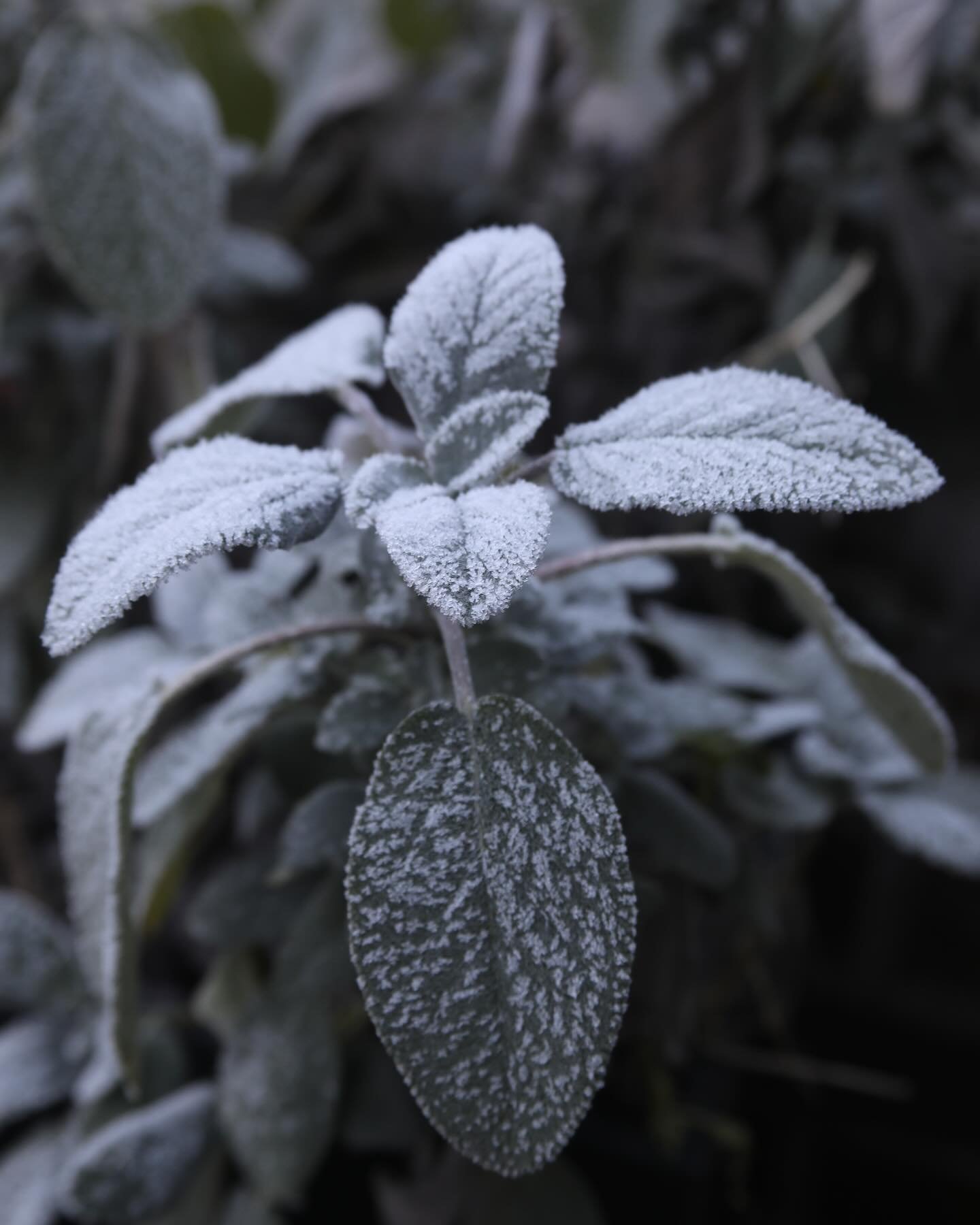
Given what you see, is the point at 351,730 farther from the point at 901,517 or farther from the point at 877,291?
the point at 901,517

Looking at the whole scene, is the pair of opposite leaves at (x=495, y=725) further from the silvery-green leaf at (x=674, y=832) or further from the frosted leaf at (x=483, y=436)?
the silvery-green leaf at (x=674, y=832)

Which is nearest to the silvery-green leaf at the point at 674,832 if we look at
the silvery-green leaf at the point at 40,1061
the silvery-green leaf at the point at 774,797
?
the silvery-green leaf at the point at 774,797

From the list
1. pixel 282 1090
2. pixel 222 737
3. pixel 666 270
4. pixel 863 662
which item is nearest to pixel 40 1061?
pixel 282 1090

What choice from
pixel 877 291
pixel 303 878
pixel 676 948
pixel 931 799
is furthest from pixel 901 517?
pixel 303 878

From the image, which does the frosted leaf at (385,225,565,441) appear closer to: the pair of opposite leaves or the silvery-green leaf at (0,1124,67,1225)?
the pair of opposite leaves

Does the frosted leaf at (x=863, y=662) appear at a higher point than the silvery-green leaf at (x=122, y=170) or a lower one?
lower

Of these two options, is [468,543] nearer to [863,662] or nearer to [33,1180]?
[863,662]
